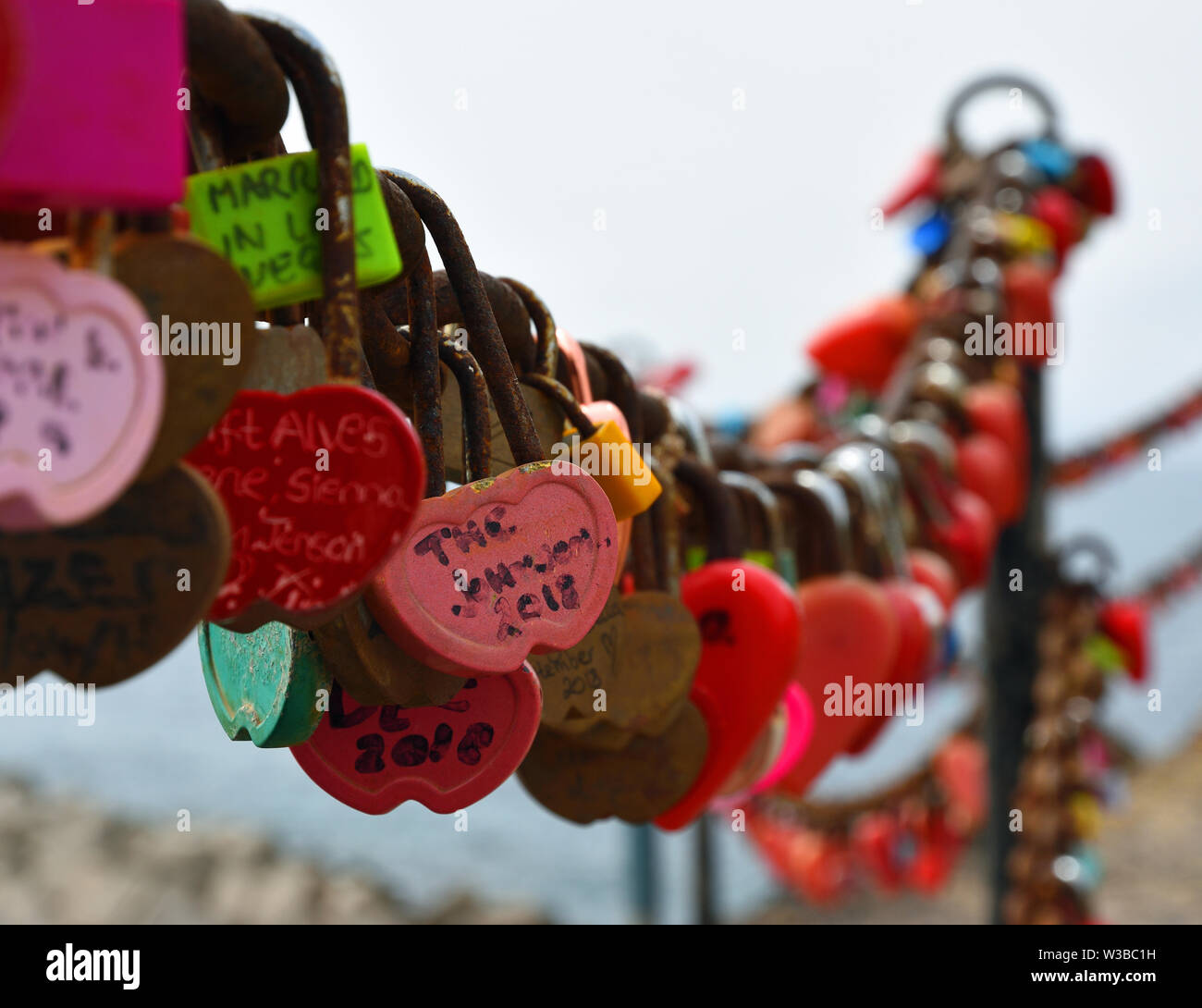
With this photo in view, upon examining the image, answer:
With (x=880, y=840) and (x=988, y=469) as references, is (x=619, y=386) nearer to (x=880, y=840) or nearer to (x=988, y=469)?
(x=988, y=469)

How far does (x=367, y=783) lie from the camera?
44cm

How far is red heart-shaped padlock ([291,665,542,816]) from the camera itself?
1.42 feet

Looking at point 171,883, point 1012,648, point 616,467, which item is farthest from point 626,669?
point 171,883

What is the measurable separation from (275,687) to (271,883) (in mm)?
4046

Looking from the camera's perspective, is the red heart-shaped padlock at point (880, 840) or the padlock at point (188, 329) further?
the red heart-shaped padlock at point (880, 840)

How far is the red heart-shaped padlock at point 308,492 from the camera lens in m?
0.31

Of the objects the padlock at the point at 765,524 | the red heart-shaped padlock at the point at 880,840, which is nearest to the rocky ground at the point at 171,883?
the red heart-shaped padlock at the point at 880,840

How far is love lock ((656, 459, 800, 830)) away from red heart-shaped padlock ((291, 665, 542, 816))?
20 cm

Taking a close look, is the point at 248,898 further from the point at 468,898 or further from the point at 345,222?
the point at 345,222

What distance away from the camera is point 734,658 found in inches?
24.9

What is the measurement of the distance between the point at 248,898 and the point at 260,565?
401 cm

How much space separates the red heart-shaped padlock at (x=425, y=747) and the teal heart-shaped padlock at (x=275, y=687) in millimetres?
26

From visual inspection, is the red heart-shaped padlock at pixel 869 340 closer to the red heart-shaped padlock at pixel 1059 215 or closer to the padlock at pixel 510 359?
the red heart-shaped padlock at pixel 1059 215
